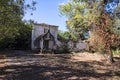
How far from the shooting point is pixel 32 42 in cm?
5375

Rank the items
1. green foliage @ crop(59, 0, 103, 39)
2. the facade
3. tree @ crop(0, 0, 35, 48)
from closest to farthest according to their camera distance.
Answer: tree @ crop(0, 0, 35, 48) → green foliage @ crop(59, 0, 103, 39) → the facade


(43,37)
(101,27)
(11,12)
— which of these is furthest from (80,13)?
(43,37)

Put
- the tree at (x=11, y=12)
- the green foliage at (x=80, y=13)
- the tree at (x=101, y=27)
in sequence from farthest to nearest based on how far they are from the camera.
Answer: the green foliage at (x=80, y=13) → the tree at (x=101, y=27) → the tree at (x=11, y=12)

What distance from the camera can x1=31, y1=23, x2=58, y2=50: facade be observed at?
52750mm

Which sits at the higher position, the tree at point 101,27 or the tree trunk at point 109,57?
the tree at point 101,27

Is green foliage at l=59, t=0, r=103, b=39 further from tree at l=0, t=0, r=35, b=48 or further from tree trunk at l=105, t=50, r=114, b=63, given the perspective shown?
tree at l=0, t=0, r=35, b=48

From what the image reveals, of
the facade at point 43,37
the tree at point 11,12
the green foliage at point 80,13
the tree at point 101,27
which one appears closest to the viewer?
the tree at point 11,12

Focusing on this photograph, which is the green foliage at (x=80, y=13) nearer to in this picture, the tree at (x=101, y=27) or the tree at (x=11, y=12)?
the tree at (x=101, y=27)

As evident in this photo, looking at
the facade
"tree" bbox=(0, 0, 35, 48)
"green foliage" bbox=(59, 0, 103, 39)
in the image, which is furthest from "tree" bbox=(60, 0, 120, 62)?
the facade

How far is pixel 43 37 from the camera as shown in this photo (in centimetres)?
5266

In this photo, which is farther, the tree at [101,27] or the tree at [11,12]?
the tree at [101,27]

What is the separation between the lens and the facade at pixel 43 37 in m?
52.8

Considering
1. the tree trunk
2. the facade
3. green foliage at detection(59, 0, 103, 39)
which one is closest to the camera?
the tree trunk

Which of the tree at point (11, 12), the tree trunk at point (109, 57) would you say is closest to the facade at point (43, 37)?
the tree trunk at point (109, 57)
